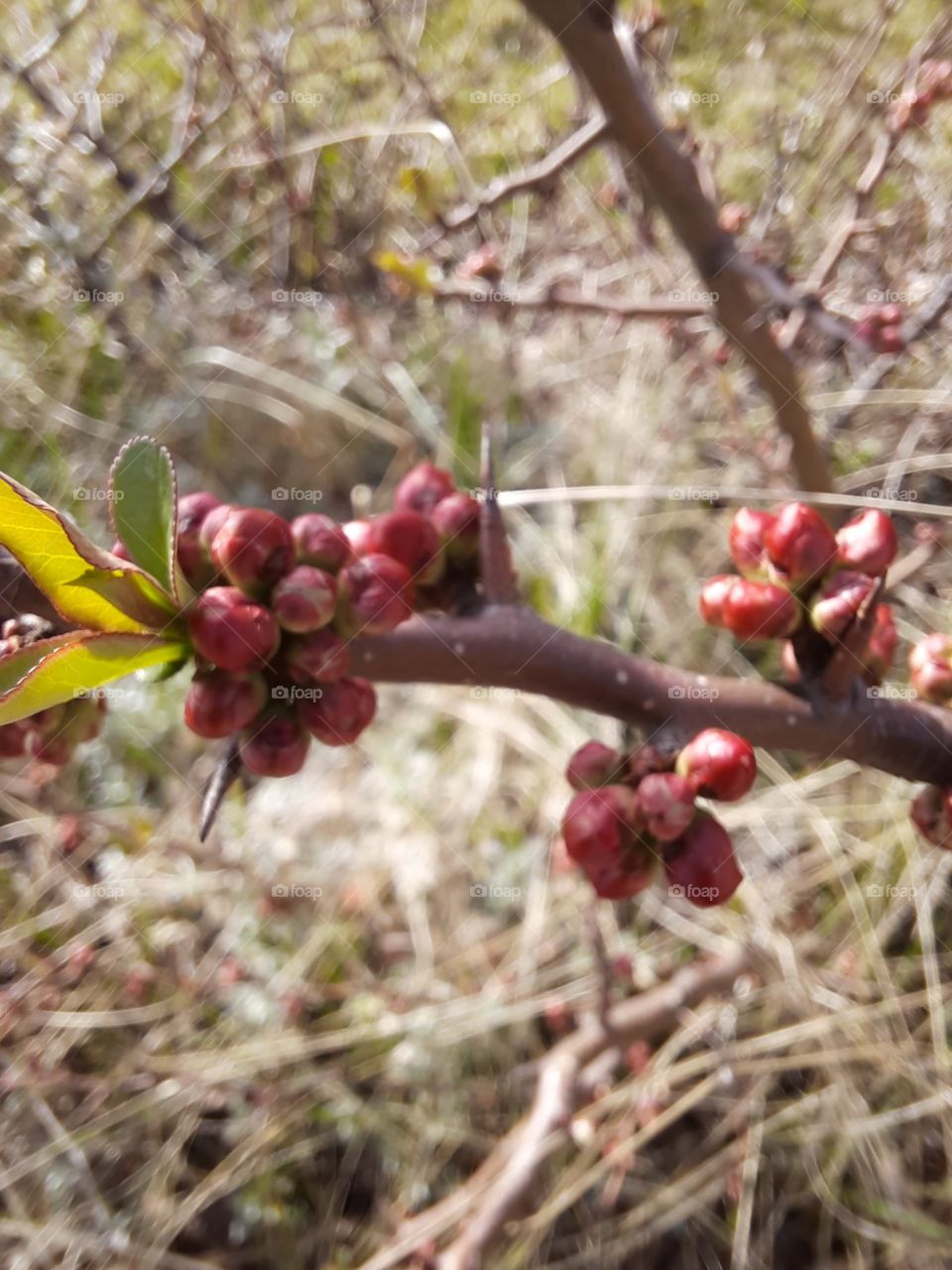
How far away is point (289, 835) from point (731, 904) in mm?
1293

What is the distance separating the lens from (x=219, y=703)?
2.37 feet

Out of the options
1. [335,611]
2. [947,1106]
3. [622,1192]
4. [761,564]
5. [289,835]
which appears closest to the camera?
[335,611]

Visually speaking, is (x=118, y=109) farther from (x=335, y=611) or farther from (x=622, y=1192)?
(x=622, y=1192)

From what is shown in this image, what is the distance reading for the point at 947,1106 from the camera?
181 centimetres

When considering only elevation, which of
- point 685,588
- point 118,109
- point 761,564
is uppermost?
point 118,109

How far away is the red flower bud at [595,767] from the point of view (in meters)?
0.85

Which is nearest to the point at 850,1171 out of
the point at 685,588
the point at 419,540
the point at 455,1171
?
the point at 455,1171

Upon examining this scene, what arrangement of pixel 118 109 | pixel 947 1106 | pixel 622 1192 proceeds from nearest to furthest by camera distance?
pixel 947 1106
pixel 622 1192
pixel 118 109

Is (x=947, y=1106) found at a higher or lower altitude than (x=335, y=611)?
lower

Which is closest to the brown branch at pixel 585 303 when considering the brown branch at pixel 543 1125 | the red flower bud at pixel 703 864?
the red flower bud at pixel 703 864
